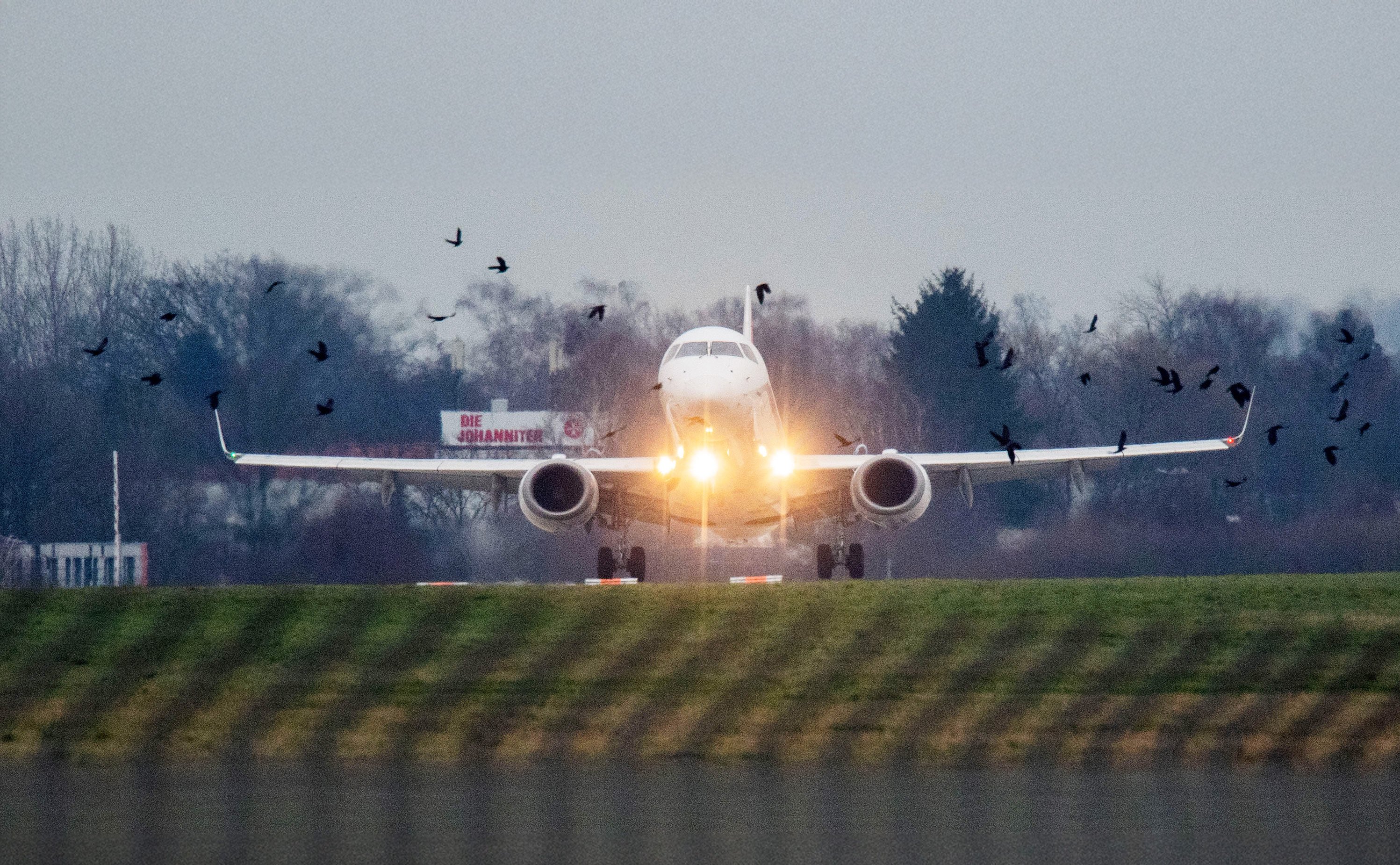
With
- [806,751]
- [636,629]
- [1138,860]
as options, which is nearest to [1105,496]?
[636,629]

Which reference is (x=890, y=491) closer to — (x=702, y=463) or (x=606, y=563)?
(x=702, y=463)

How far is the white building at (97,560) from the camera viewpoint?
35.8 meters

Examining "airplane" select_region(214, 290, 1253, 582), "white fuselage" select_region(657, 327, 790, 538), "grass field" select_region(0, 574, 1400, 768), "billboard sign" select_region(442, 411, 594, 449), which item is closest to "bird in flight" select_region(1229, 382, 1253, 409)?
"grass field" select_region(0, 574, 1400, 768)

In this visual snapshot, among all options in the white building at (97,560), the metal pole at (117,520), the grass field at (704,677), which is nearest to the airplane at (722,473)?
the metal pole at (117,520)

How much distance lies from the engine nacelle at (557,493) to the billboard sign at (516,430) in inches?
788

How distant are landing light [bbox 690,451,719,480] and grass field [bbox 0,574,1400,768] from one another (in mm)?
11799

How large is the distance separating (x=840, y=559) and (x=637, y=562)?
3.33m

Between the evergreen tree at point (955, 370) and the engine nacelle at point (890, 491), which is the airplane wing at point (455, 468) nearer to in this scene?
the engine nacelle at point (890, 491)

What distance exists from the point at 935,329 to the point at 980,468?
91.4 ft

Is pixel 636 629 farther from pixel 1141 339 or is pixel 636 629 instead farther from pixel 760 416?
pixel 1141 339

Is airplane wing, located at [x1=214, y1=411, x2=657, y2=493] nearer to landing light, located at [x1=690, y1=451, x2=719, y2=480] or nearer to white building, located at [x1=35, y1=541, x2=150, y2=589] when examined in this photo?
landing light, located at [x1=690, y1=451, x2=719, y2=480]

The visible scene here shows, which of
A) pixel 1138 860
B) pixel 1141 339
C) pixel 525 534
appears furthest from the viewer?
pixel 1141 339

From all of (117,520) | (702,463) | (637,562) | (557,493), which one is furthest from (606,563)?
(117,520)

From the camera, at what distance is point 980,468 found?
99.1 ft
